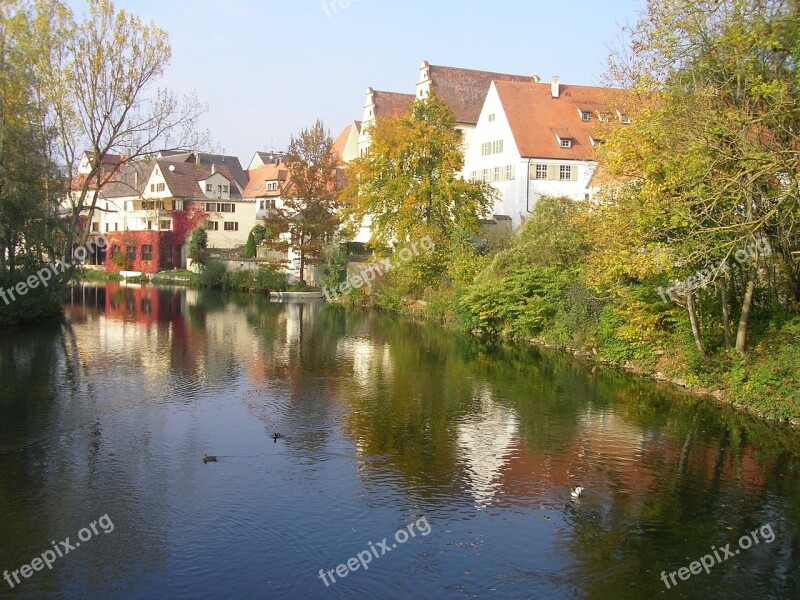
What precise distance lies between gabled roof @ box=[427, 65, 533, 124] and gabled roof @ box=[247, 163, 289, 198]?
1865cm

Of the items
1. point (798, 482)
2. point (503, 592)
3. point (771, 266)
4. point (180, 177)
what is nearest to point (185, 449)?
point (503, 592)

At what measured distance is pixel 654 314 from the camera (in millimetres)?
27203

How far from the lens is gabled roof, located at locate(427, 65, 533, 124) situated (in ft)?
233

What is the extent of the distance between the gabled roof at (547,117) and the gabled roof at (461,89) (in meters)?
11.2

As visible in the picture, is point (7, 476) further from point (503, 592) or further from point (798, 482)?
point (798, 482)

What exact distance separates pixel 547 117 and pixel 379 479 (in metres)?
47.5

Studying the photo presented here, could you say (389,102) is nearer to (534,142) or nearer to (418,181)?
(534,142)

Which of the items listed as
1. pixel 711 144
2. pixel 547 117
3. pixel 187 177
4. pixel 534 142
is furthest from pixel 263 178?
pixel 711 144

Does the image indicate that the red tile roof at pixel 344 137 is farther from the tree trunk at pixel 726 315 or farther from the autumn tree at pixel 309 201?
the tree trunk at pixel 726 315

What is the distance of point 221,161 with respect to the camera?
95500mm

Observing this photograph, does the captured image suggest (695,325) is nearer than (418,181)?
Yes

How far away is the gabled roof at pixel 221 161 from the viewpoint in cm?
8706

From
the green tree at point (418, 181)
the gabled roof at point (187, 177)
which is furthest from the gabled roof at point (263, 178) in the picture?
the green tree at point (418, 181)

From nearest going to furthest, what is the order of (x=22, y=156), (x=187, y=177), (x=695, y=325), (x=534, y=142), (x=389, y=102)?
(x=695, y=325)
(x=22, y=156)
(x=534, y=142)
(x=389, y=102)
(x=187, y=177)
